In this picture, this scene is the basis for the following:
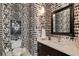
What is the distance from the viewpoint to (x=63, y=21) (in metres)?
2.28

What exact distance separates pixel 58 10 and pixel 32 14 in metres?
0.34

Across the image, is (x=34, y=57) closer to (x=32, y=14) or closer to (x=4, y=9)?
(x=32, y=14)

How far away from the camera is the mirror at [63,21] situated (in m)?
2.20

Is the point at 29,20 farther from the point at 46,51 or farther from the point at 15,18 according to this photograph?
the point at 46,51

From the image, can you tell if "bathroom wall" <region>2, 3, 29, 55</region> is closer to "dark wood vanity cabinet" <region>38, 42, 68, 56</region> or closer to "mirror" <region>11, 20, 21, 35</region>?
"mirror" <region>11, 20, 21, 35</region>

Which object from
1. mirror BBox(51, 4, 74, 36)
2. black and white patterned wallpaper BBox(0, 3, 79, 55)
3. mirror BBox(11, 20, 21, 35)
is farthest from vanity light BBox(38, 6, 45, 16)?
mirror BBox(11, 20, 21, 35)

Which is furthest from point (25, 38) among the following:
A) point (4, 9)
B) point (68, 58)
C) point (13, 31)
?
point (68, 58)

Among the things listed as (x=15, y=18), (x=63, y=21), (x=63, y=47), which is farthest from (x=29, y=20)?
(x=63, y=47)

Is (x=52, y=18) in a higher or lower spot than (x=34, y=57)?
higher

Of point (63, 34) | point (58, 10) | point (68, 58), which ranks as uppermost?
point (58, 10)

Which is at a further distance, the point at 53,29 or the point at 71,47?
the point at 53,29

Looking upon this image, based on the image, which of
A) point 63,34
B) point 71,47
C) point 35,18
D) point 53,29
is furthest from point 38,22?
point 71,47

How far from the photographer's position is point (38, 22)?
7.57ft

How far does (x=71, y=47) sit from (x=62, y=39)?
17cm
